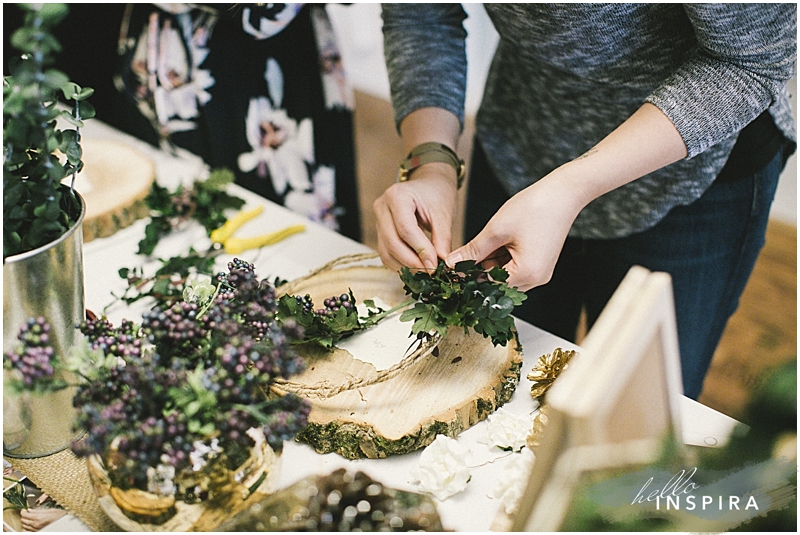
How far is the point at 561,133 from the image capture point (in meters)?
1.20

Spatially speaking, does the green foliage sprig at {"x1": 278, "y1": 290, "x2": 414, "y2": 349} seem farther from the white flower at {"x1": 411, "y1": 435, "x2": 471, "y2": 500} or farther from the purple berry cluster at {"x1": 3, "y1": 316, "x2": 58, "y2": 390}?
the purple berry cluster at {"x1": 3, "y1": 316, "x2": 58, "y2": 390}

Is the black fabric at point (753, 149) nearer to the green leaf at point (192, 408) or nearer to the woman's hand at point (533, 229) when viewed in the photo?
the woman's hand at point (533, 229)

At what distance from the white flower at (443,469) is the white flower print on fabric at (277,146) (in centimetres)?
109

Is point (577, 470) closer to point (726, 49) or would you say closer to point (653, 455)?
point (653, 455)

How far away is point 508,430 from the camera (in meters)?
0.82

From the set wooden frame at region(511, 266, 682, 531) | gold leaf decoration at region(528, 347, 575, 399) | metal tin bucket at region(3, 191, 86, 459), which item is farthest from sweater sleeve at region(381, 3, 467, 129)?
wooden frame at region(511, 266, 682, 531)

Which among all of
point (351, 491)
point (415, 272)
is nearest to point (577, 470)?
point (351, 491)

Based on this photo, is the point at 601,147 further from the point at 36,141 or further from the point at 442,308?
the point at 36,141

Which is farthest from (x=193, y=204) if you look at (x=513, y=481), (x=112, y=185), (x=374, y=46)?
(x=374, y=46)

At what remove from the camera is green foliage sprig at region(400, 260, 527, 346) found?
31.9 inches

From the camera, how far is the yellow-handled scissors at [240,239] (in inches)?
46.5

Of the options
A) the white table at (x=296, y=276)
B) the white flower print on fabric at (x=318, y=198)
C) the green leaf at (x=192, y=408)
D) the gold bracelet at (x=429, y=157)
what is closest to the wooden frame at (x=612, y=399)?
the white table at (x=296, y=276)

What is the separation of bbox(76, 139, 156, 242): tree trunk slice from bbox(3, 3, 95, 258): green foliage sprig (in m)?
0.50

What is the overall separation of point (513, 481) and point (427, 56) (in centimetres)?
75
